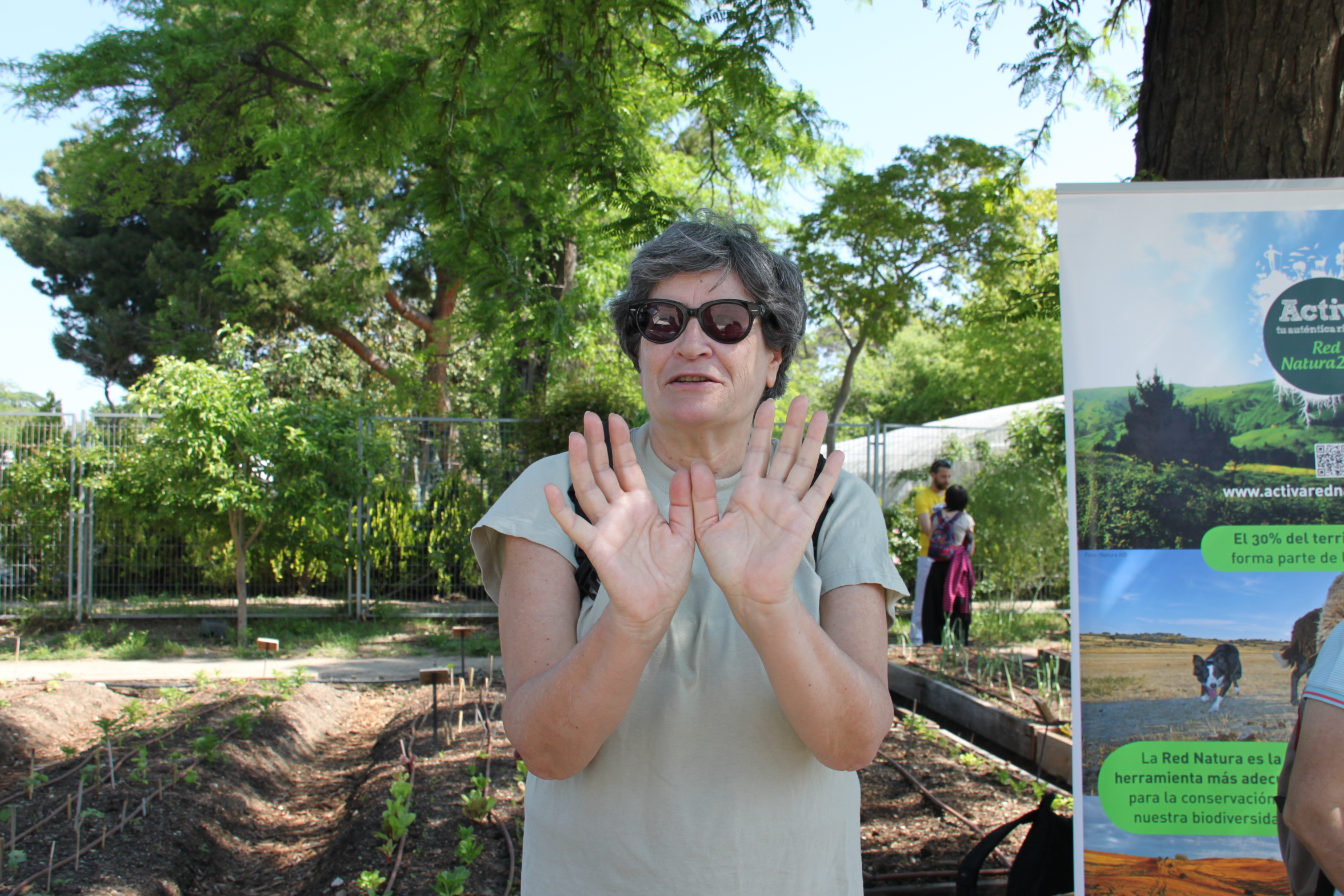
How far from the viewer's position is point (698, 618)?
1549mm

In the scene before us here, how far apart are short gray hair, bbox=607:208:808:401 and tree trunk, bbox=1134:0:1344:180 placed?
2144 mm

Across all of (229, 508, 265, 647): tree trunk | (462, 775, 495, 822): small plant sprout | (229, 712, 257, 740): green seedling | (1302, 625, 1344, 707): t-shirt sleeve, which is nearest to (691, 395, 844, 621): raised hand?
(1302, 625, 1344, 707): t-shirt sleeve

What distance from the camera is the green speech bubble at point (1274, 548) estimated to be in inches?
96.1

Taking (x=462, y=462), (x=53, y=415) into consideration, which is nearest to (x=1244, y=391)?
(x=462, y=462)

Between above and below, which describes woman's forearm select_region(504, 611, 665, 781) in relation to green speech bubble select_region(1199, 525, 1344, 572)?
below

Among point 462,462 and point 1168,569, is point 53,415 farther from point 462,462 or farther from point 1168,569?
point 1168,569

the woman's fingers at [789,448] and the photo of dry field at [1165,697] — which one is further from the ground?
the woman's fingers at [789,448]

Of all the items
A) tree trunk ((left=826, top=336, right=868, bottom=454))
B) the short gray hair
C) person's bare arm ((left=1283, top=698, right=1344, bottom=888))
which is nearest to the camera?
person's bare arm ((left=1283, top=698, right=1344, bottom=888))

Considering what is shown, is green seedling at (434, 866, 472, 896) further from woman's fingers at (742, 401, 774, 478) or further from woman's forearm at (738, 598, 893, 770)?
woman's fingers at (742, 401, 774, 478)

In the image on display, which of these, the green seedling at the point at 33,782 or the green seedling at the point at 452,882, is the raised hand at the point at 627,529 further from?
the green seedling at the point at 33,782

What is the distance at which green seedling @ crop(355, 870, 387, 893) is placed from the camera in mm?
3080

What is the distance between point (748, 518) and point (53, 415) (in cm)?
1122

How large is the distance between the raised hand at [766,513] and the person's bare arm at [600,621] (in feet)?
0.14

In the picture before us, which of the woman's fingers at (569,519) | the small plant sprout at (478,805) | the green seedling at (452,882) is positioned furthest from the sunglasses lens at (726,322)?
the small plant sprout at (478,805)
